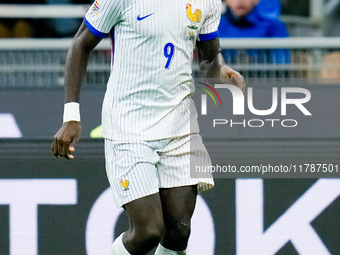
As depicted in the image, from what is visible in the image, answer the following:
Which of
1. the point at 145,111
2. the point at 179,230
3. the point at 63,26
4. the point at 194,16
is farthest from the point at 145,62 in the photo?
the point at 63,26

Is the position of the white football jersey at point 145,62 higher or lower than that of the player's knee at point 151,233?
higher

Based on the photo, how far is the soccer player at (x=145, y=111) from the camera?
3.54m

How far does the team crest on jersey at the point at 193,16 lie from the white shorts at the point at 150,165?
1.69 ft

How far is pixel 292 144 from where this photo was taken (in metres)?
4.54

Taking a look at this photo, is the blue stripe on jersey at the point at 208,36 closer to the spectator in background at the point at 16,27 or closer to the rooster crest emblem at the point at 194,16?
the rooster crest emblem at the point at 194,16

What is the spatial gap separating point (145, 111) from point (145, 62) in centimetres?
22

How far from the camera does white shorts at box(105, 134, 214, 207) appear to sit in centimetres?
354

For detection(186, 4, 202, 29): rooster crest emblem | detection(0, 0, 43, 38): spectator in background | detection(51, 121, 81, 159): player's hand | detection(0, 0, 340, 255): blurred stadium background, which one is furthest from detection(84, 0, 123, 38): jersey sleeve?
detection(0, 0, 43, 38): spectator in background

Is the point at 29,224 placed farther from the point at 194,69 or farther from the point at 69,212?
the point at 194,69

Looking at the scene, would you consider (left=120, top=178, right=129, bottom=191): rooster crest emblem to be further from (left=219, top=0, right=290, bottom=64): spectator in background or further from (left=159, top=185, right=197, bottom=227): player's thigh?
(left=219, top=0, right=290, bottom=64): spectator in background

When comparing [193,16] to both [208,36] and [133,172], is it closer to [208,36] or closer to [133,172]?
[208,36]

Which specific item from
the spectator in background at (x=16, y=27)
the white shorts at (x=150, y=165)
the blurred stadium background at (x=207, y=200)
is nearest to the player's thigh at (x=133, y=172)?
the white shorts at (x=150, y=165)

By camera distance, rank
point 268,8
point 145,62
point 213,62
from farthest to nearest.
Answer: point 268,8, point 213,62, point 145,62

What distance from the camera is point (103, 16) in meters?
3.56
